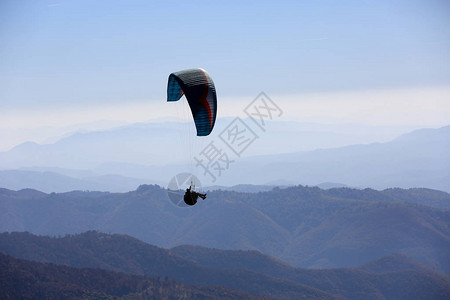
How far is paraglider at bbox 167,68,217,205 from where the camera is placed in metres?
64.9

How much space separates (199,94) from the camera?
65438mm

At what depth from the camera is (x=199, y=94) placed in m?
65.4

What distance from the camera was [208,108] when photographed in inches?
2601

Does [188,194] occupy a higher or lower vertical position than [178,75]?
lower

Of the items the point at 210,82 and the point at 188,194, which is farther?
the point at 210,82

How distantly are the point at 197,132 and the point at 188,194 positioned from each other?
9.55 m

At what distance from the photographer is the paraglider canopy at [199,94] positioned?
213 ft

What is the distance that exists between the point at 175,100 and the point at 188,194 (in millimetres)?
15494

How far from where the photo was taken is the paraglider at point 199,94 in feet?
213

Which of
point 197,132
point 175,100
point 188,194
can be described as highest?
point 175,100

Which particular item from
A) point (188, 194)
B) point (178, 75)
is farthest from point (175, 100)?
point (188, 194)

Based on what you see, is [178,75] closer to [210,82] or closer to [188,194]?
[210,82]

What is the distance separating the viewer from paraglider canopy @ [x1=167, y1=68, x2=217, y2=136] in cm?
6494

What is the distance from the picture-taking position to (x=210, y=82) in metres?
66.4
